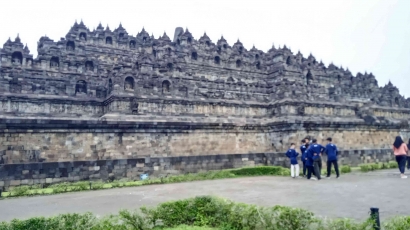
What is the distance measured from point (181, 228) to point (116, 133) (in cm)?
1055

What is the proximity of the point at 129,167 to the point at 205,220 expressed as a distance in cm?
827

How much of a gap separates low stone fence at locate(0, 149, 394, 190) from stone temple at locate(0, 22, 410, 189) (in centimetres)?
4

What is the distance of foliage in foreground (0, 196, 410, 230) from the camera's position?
4.74 meters

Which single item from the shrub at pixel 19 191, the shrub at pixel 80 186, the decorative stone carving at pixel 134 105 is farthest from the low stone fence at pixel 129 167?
the decorative stone carving at pixel 134 105

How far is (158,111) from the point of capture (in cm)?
2197

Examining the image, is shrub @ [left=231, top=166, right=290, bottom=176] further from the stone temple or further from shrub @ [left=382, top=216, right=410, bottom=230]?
shrub @ [left=382, top=216, right=410, bottom=230]

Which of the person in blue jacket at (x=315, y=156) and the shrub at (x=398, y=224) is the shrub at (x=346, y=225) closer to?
the shrub at (x=398, y=224)

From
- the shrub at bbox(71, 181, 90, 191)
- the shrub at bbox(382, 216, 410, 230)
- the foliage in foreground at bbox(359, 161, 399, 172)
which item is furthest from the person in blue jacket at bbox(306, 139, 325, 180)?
the shrub at bbox(71, 181, 90, 191)

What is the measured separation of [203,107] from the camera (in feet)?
78.2

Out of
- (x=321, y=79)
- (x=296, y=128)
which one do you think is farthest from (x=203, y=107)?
(x=321, y=79)

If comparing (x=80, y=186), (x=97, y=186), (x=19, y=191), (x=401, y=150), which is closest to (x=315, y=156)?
(x=401, y=150)

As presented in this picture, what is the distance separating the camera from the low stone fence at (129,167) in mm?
12039

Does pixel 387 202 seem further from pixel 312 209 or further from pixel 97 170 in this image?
pixel 97 170

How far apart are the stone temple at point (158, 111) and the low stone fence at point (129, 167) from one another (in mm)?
39
